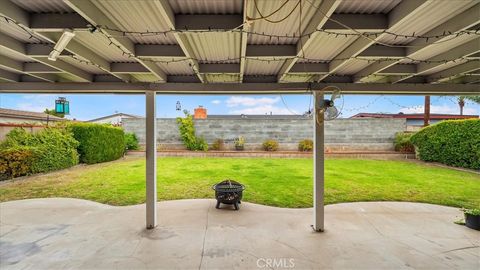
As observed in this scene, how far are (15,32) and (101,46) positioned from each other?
2.21 feet

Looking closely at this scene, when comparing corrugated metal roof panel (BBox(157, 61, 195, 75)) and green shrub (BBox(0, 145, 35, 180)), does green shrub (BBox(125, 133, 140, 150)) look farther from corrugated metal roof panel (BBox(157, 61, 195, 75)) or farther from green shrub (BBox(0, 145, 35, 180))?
corrugated metal roof panel (BBox(157, 61, 195, 75))

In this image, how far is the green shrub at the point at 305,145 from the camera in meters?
10.6

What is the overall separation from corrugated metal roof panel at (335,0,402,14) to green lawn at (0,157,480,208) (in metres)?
3.68

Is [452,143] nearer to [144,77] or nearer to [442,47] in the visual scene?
[442,47]

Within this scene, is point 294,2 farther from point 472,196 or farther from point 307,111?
point 472,196

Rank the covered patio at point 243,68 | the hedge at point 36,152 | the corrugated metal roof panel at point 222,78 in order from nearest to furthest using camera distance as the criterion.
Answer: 1. the covered patio at point 243,68
2. the corrugated metal roof panel at point 222,78
3. the hedge at point 36,152

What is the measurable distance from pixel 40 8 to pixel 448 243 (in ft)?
17.2

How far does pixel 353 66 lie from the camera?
295 centimetres

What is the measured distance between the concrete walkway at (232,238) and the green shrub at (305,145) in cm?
611

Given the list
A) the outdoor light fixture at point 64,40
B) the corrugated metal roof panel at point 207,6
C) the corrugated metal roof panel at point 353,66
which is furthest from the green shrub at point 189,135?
the corrugated metal roof panel at point 207,6

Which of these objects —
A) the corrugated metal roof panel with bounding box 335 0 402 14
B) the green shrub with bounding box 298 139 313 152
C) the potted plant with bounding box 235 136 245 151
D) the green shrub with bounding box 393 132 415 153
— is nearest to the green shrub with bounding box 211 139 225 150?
the potted plant with bounding box 235 136 245 151

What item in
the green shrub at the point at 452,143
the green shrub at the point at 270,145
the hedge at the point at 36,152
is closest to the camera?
the hedge at the point at 36,152

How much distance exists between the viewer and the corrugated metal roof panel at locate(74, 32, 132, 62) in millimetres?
2135

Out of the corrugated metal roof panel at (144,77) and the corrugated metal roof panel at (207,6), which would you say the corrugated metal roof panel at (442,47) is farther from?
the corrugated metal roof panel at (144,77)
